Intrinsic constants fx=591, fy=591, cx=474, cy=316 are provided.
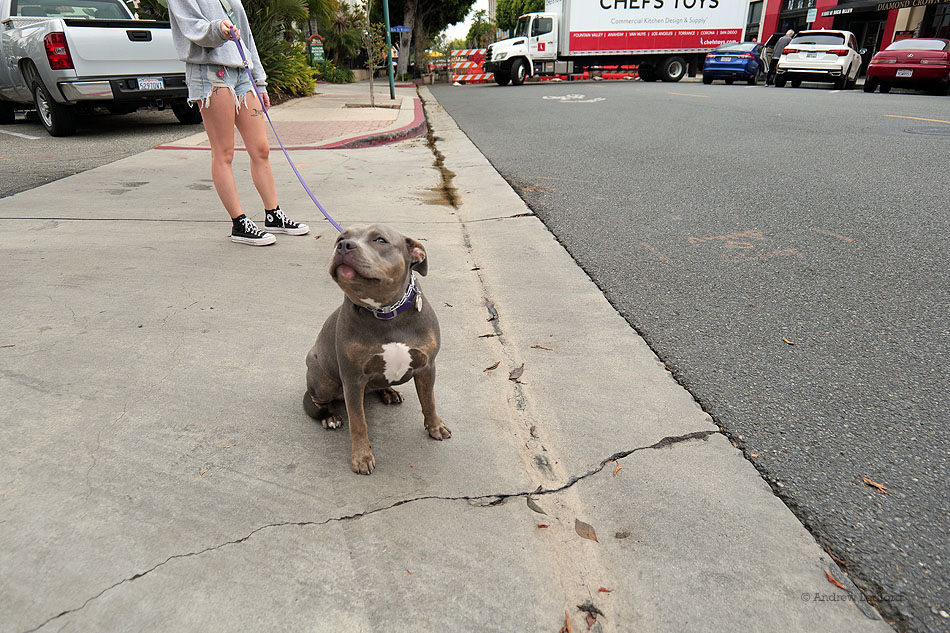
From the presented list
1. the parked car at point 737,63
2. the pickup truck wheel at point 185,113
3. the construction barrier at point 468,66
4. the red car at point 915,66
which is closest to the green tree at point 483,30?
the construction barrier at point 468,66

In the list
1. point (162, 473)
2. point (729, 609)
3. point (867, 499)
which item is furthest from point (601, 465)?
point (162, 473)

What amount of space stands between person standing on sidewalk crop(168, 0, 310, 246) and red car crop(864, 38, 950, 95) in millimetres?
18242

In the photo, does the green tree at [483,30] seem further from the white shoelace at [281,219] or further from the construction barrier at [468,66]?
the white shoelace at [281,219]

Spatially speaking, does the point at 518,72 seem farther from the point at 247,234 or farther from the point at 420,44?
the point at 247,234

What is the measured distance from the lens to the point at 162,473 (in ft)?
6.47

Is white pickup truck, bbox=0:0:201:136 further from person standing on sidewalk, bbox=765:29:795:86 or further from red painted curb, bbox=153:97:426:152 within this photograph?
person standing on sidewalk, bbox=765:29:795:86

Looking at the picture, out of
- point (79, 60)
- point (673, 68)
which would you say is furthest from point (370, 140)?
point (673, 68)

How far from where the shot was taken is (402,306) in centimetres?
193

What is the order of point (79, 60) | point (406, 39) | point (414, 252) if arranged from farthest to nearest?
point (406, 39), point (79, 60), point (414, 252)

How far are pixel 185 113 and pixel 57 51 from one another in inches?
94.7

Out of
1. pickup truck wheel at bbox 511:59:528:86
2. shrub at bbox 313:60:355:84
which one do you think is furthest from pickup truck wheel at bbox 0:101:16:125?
pickup truck wheel at bbox 511:59:528:86

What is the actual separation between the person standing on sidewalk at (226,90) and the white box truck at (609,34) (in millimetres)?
21892

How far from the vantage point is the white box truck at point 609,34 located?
24.5 m

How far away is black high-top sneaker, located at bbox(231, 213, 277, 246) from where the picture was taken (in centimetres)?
416
